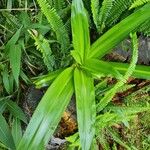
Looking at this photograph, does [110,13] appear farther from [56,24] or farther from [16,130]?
[16,130]

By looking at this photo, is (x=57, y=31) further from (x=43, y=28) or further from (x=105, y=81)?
(x=105, y=81)

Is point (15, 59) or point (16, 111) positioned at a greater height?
point (15, 59)

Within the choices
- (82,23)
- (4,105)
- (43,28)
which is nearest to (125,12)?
(82,23)

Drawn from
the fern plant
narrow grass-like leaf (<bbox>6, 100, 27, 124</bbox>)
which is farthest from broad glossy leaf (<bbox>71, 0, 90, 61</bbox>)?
narrow grass-like leaf (<bbox>6, 100, 27, 124</bbox>)

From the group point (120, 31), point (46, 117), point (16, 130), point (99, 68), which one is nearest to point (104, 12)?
point (120, 31)

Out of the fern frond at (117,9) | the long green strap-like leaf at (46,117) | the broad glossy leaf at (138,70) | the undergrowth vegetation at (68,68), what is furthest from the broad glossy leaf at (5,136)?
the fern frond at (117,9)
